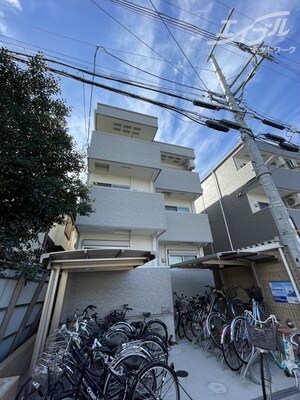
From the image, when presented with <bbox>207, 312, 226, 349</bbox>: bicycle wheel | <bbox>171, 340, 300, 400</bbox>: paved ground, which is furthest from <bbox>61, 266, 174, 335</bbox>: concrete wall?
<bbox>171, 340, 300, 400</bbox>: paved ground

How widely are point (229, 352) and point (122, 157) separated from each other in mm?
7226

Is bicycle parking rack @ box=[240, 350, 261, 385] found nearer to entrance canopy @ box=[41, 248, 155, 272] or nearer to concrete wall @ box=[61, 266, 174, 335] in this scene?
concrete wall @ box=[61, 266, 174, 335]

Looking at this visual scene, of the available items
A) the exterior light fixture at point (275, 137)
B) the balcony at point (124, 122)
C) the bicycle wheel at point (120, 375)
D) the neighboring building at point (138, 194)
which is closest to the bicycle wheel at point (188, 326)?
the neighboring building at point (138, 194)

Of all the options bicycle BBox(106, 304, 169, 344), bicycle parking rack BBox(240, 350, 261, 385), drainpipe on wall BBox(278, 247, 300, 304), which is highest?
drainpipe on wall BBox(278, 247, 300, 304)

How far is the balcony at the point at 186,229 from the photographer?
309 inches

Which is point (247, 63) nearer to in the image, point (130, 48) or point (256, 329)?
point (130, 48)

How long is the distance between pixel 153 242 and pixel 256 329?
485 centimetres

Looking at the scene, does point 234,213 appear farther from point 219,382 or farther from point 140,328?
point 219,382

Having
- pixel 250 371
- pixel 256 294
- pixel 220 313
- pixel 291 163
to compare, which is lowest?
pixel 250 371

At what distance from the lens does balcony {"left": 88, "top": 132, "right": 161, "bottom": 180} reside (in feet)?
25.5

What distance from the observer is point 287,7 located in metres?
4.61

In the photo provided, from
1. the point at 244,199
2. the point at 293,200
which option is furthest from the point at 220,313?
the point at 293,200

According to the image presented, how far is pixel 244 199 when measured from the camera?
956 cm

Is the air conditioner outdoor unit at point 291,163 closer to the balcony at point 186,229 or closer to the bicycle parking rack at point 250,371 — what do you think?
the balcony at point 186,229
